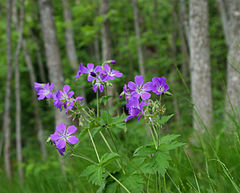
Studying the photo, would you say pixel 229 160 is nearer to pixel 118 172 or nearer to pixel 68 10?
pixel 118 172

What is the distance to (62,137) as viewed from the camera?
1.38 metres

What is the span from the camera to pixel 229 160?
5.61 ft

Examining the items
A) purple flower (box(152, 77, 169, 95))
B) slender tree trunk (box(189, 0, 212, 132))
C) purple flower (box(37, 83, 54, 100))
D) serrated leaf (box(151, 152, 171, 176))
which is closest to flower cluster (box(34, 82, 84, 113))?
purple flower (box(37, 83, 54, 100))

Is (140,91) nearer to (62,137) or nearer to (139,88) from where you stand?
(139,88)

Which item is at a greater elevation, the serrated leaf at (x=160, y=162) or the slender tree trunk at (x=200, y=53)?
the slender tree trunk at (x=200, y=53)

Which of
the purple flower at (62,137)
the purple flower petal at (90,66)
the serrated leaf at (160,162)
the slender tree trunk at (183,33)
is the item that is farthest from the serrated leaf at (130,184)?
the slender tree trunk at (183,33)

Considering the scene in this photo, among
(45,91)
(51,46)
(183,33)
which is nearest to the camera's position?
(45,91)

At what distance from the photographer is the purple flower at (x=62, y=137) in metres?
1.34

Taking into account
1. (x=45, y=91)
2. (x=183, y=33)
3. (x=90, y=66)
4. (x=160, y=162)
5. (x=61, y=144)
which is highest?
(x=183, y=33)

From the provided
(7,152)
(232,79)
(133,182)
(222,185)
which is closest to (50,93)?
(133,182)

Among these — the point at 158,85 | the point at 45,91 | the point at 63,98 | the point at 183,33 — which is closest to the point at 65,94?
the point at 63,98

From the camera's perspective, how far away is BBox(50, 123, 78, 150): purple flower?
1339mm

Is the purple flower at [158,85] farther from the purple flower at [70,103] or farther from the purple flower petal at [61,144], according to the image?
the purple flower petal at [61,144]

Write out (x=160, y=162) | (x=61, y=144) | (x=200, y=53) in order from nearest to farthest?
(x=160, y=162) → (x=61, y=144) → (x=200, y=53)
